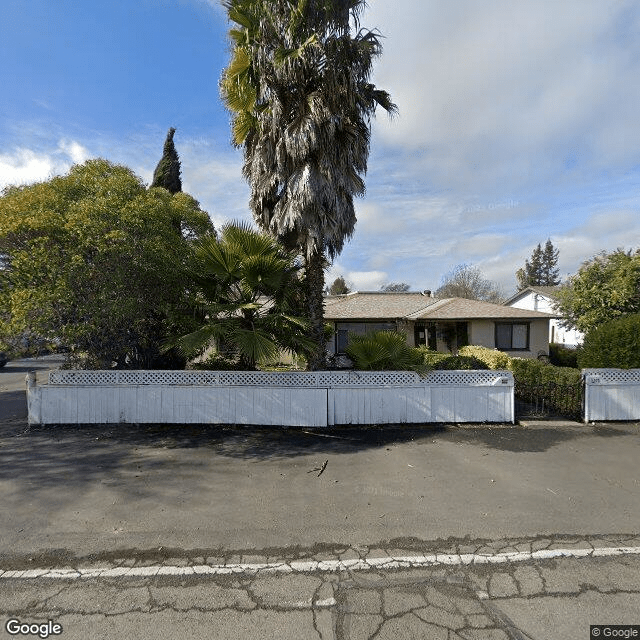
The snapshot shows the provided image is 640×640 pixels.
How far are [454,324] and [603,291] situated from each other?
7840 millimetres

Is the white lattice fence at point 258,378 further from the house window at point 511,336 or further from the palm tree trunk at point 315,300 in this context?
the house window at point 511,336

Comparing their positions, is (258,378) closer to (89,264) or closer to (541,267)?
(89,264)

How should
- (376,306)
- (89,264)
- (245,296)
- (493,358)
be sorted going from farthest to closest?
(376,306) < (493,358) < (245,296) < (89,264)

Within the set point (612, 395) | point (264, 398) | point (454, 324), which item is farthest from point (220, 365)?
point (454, 324)

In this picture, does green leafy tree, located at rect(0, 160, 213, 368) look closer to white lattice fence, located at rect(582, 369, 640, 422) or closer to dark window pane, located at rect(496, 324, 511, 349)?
white lattice fence, located at rect(582, 369, 640, 422)

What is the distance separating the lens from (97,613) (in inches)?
111

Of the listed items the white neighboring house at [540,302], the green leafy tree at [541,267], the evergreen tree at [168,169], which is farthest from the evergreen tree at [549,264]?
the evergreen tree at [168,169]

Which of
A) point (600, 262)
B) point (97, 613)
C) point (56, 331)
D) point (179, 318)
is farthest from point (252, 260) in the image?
point (600, 262)

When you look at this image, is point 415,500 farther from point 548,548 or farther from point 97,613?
point 97,613

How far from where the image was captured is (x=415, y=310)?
65.7 ft

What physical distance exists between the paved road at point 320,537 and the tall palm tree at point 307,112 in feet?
11.7

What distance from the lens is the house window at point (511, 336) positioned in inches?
726

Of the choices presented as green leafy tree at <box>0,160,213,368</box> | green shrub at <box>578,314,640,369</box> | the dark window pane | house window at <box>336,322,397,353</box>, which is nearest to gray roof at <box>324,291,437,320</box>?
house window at <box>336,322,397,353</box>

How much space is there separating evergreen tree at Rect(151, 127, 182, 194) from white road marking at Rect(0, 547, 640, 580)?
12.3 m
